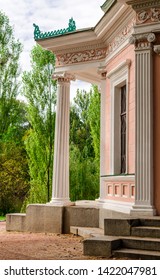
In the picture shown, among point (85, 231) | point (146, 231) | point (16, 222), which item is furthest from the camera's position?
point (16, 222)

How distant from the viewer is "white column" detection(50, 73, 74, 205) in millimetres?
10930

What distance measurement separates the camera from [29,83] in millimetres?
19234

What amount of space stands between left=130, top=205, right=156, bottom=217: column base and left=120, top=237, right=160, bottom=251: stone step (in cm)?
84

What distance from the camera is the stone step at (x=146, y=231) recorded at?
6.48 m

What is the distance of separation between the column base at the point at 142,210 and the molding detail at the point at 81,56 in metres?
4.82

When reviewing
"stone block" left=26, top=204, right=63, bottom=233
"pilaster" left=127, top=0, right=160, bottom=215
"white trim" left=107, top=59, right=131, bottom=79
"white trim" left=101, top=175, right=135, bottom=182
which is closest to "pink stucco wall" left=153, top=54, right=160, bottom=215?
"pilaster" left=127, top=0, right=160, bottom=215

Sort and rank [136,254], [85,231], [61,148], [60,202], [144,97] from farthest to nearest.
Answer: [61,148], [60,202], [85,231], [144,97], [136,254]

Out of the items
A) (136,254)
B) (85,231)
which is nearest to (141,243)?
(136,254)

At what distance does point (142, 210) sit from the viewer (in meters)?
7.29

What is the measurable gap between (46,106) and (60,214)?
952 centimetres

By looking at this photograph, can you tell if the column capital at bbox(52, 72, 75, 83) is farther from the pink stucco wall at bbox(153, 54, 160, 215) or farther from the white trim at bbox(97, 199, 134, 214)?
the pink stucco wall at bbox(153, 54, 160, 215)

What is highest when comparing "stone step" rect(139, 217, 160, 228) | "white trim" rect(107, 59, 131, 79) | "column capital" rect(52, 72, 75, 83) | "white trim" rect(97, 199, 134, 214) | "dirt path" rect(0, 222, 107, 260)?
"column capital" rect(52, 72, 75, 83)

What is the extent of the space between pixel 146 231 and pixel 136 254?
0.67 metres

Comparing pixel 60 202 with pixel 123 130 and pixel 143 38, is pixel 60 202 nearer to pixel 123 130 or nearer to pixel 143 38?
pixel 123 130
